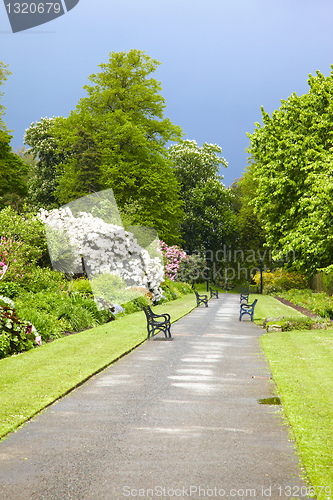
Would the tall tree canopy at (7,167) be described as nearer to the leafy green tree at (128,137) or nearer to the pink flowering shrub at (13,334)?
the leafy green tree at (128,137)

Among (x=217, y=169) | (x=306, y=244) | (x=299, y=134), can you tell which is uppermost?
(x=217, y=169)

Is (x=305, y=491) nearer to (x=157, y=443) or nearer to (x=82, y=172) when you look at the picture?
(x=157, y=443)

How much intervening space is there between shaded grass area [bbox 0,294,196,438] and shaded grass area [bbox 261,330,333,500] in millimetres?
3364

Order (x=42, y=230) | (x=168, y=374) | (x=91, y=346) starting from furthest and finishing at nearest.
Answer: (x=42, y=230)
(x=91, y=346)
(x=168, y=374)

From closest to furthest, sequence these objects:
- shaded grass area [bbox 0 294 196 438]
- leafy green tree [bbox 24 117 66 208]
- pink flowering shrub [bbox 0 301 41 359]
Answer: shaded grass area [bbox 0 294 196 438] → pink flowering shrub [bbox 0 301 41 359] → leafy green tree [bbox 24 117 66 208]

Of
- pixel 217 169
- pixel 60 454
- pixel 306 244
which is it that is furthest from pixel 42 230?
pixel 217 169

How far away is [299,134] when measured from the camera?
2406 centimetres

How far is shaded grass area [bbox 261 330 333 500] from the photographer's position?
16.2 ft

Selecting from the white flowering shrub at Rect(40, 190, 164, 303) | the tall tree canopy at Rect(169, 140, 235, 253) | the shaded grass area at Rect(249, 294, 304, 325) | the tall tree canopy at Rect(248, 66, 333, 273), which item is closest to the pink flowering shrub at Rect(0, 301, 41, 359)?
the white flowering shrub at Rect(40, 190, 164, 303)

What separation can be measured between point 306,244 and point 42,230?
11535 millimetres

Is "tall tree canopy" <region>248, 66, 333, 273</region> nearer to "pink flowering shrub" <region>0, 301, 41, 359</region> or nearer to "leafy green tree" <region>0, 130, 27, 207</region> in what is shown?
"pink flowering shrub" <region>0, 301, 41, 359</region>

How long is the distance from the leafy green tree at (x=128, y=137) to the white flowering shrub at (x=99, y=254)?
890 cm

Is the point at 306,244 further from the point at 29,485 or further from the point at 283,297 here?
the point at 29,485

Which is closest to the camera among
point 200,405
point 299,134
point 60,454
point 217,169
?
point 60,454
